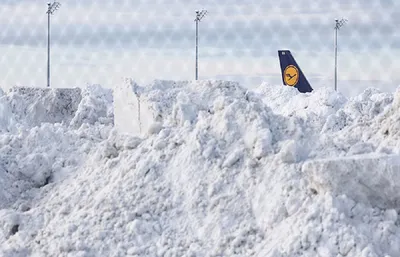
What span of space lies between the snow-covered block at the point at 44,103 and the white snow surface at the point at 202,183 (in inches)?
250

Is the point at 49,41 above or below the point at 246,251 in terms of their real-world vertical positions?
above

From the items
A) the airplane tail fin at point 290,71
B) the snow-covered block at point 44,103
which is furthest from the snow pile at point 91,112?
the airplane tail fin at point 290,71

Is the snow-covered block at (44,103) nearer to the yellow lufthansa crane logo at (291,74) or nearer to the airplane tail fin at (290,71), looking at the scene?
the airplane tail fin at (290,71)

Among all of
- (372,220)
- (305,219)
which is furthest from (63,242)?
(372,220)

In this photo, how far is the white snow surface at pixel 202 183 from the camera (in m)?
4.62

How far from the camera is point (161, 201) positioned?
5070 millimetres

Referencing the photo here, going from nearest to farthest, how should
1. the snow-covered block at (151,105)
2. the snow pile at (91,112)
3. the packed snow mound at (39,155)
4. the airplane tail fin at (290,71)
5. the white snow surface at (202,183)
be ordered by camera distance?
the white snow surface at (202,183) → the snow-covered block at (151,105) → the packed snow mound at (39,155) → the snow pile at (91,112) → the airplane tail fin at (290,71)

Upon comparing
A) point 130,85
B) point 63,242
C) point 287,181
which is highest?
point 130,85

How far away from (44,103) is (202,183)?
8310 millimetres

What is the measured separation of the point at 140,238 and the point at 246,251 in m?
0.59

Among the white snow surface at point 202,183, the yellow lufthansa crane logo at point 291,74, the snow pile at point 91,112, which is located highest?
the yellow lufthansa crane logo at point 291,74

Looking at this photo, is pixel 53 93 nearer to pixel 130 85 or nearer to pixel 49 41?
pixel 49 41

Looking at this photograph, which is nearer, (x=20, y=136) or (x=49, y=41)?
(x=20, y=136)

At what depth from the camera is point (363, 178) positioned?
4719mm
